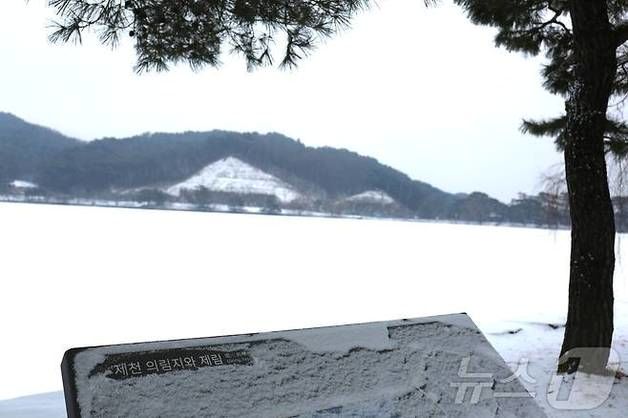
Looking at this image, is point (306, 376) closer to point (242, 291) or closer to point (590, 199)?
point (590, 199)

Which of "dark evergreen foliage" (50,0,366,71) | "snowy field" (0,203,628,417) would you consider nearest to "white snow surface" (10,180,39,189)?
"snowy field" (0,203,628,417)

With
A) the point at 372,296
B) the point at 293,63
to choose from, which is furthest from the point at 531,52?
the point at 372,296

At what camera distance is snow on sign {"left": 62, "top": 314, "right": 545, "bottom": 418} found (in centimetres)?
148

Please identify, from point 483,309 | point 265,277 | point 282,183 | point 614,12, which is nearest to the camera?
point 614,12

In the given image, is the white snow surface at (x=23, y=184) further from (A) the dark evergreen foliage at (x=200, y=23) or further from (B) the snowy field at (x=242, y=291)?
(A) the dark evergreen foliage at (x=200, y=23)

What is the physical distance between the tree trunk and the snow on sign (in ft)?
4.71

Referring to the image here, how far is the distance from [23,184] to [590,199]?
33.3 m

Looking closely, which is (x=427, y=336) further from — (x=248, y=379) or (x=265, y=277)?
(x=265, y=277)

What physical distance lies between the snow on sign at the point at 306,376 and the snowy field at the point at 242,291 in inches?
38.9

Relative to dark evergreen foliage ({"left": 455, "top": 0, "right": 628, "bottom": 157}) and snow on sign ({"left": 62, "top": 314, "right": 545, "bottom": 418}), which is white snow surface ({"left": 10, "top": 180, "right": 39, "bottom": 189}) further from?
snow on sign ({"left": 62, "top": 314, "right": 545, "bottom": 418})

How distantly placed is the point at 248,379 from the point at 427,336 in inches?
31.9

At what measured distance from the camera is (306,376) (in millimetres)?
1689

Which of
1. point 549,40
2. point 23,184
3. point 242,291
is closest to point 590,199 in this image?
point 549,40

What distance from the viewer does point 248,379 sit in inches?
63.7
